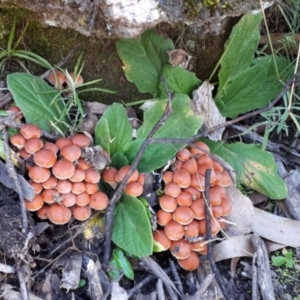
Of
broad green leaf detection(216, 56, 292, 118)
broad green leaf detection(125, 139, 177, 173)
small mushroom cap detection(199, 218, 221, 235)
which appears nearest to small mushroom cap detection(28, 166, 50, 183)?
broad green leaf detection(125, 139, 177, 173)

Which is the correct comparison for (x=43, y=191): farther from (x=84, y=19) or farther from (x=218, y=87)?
(x=218, y=87)

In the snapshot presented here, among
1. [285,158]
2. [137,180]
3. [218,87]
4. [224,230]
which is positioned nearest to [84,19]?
[137,180]

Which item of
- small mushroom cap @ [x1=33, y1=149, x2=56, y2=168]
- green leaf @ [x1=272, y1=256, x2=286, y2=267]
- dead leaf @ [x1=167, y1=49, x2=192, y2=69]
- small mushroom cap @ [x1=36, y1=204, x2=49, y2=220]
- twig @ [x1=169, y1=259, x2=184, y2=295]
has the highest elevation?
dead leaf @ [x1=167, y1=49, x2=192, y2=69]

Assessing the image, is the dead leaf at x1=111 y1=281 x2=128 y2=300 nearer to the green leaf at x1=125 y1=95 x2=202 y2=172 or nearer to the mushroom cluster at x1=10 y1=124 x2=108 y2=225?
the mushroom cluster at x1=10 y1=124 x2=108 y2=225

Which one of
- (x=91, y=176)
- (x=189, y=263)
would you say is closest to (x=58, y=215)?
(x=91, y=176)

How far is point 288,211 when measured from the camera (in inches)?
77.7

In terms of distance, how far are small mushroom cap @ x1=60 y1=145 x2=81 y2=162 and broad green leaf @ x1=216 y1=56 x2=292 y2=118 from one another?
0.70 m

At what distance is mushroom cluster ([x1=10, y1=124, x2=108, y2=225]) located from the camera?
1540mm

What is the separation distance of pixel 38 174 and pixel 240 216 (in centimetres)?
76

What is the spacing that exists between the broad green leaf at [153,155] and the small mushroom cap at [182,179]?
0.06 m

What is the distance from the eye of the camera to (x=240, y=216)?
5.98ft

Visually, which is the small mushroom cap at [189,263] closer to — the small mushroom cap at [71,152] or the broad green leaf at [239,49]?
the small mushroom cap at [71,152]

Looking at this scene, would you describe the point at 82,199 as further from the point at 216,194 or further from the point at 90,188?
the point at 216,194

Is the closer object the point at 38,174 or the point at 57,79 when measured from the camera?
the point at 38,174
